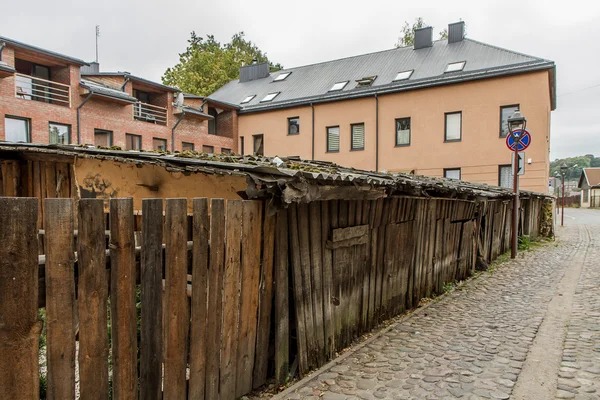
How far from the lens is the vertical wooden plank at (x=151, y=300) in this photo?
265 centimetres

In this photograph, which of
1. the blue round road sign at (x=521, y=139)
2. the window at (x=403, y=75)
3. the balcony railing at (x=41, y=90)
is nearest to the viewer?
the blue round road sign at (x=521, y=139)

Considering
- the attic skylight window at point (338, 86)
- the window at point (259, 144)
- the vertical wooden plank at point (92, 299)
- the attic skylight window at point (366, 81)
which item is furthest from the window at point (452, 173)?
the vertical wooden plank at point (92, 299)

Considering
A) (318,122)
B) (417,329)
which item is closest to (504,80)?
(318,122)

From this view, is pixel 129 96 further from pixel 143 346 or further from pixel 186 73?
pixel 143 346

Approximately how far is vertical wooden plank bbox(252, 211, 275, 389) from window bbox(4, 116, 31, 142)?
1814 cm

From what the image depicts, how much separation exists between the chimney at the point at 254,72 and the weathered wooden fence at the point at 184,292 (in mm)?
28816

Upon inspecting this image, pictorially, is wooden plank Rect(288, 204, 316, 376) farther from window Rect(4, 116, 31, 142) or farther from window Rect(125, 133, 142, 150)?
window Rect(125, 133, 142, 150)

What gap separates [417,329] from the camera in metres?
5.46

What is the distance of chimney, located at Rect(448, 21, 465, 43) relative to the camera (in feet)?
80.9

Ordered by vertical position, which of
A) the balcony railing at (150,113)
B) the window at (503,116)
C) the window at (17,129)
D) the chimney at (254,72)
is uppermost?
the chimney at (254,72)

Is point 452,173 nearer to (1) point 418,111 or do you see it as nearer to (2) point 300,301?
(1) point 418,111

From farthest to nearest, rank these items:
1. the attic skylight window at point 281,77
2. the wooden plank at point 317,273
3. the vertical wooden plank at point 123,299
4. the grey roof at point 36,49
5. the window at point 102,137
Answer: the attic skylight window at point 281,77 → the window at point 102,137 → the grey roof at point 36,49 → the wooden plank at point 317,273 → the vertical wooden plank at point 123,299

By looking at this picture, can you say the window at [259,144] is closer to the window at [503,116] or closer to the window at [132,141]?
the window at [132,141]

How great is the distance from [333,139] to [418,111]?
5.33 metres
